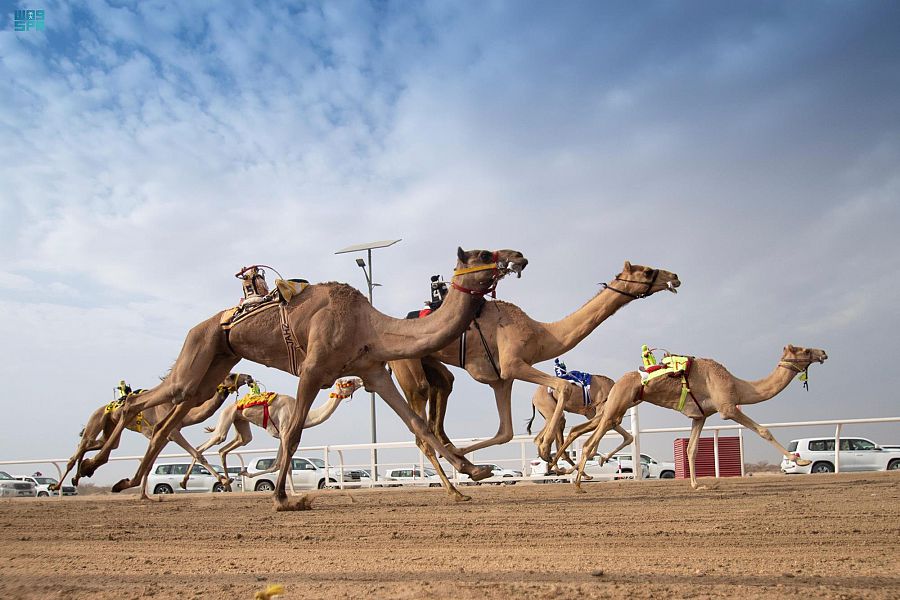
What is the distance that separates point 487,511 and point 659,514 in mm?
1942

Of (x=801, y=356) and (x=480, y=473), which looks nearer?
(x=480, y=473)

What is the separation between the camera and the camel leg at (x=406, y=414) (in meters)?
9.02

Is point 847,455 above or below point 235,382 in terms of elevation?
below

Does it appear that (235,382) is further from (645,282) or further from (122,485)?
(645,282)

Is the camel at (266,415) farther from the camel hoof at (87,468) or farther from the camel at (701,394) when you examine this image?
→ the camel hoof at (87,468)

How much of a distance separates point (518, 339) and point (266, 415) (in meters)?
10.6

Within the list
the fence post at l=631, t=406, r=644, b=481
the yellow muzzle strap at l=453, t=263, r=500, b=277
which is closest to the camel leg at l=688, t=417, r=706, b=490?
the fence post at l=631, t=406, r=644, b=481

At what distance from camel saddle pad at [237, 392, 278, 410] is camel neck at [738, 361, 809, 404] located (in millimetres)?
11623

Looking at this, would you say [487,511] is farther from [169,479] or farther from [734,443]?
[169,479]

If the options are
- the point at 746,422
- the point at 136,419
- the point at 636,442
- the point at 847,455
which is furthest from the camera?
the point at 847,455

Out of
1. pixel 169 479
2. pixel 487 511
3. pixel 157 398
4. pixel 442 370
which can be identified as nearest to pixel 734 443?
pixel 442 370

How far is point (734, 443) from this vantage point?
21.4 meters

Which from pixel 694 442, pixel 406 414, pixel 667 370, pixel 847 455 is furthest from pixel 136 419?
pixel 847 455

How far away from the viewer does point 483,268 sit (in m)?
9.11
